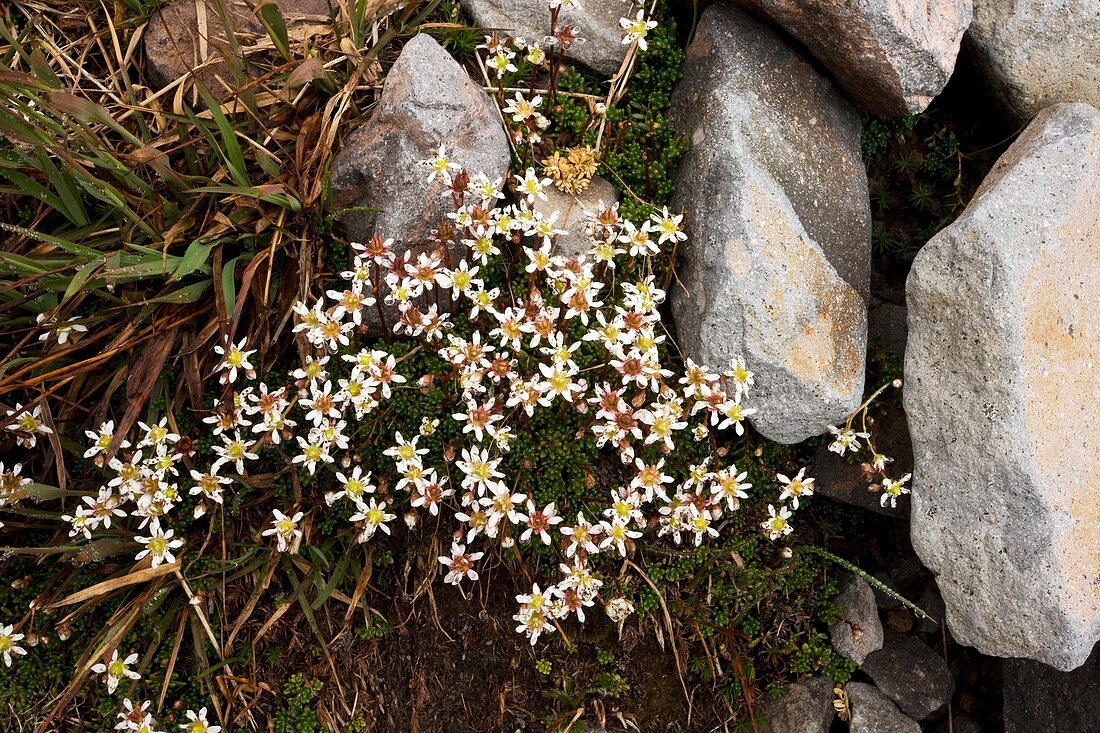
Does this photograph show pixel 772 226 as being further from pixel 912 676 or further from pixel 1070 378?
pixel 912 676

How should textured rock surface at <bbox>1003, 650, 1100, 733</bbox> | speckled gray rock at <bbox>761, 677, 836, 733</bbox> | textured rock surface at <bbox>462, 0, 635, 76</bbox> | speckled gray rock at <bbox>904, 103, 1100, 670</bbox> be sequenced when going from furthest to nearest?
textured rock surface at <bbox>462, 0, 635, 76</bbox> < speckled gray rock at <bbox>761, 677, 836, 733</bbox> < textured rock surface at <bbox>1003, 650, 1100, 733</bbox> < speckled gray rock at <bbox>904, 103, 1100, 670</bbox>

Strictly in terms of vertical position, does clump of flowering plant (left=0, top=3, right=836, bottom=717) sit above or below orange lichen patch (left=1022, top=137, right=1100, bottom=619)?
below

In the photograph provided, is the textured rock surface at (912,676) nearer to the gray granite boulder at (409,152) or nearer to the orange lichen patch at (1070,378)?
the orange lichen patch at (1070,378)

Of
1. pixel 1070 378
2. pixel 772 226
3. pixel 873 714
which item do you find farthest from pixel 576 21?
pixel 873 714

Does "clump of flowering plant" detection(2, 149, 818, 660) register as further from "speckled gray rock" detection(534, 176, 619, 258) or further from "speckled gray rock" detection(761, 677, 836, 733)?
"speckled gray rock" detection(761, 677, 836, 733)

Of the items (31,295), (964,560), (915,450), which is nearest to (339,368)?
(31,295)

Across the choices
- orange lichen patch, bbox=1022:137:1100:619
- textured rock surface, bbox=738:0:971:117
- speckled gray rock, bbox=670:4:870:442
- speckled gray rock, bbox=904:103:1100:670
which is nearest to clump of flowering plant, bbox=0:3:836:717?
speckled gray rock, bbox=670:4:870:442

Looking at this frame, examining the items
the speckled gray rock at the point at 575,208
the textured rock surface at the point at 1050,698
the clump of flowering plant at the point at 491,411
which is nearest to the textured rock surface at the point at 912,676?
the textured rock surface at the point at 1050,698

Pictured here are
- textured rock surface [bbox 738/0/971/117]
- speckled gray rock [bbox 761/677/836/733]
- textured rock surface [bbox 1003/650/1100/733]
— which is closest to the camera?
textured rock surface [bbox 738/0/971/117]
